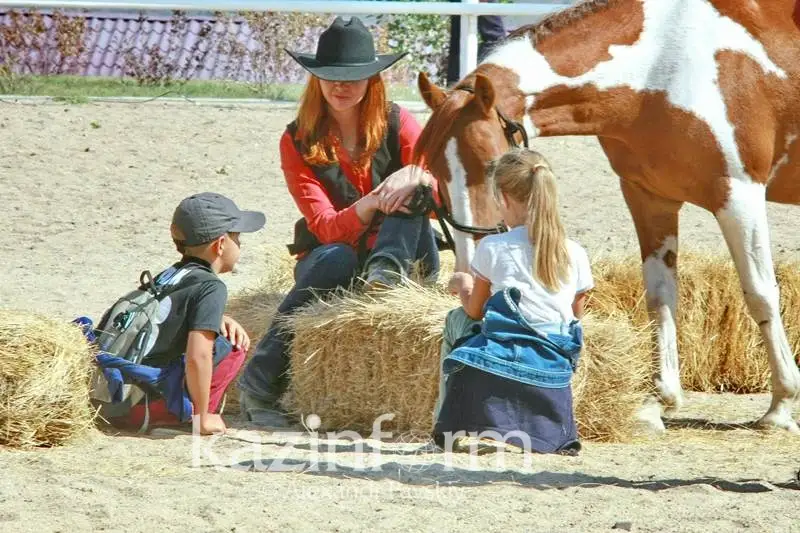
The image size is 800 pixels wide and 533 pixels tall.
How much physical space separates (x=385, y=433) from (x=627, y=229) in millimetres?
4314

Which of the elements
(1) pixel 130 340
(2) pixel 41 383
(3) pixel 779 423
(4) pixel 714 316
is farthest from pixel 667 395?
(2) pixel 41 383

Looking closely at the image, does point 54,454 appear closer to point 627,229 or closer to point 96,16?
point 627,229

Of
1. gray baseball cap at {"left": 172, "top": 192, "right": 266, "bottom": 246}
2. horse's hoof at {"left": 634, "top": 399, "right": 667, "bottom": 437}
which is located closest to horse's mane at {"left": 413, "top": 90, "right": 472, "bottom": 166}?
gray baseball cap at {"left": 172, "top": 192, "right": 266, "bottom": 246}

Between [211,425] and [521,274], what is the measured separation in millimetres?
1210

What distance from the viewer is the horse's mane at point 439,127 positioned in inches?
177

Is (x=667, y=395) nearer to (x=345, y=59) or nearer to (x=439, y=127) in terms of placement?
(x=439, y=127)

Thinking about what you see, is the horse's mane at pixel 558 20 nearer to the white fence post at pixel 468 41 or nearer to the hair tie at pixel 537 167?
the hair tie at pixel 537 167

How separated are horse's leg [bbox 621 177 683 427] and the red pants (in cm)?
167

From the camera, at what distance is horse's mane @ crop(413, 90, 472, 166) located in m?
4.48

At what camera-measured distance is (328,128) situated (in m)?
Answer: 5.09

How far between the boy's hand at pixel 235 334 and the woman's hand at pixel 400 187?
663mm

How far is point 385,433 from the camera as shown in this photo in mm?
4645

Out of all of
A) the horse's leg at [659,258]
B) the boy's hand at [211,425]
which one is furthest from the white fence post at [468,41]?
the boy's hand at [211,425]

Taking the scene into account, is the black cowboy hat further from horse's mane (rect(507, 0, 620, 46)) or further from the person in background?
the person in background
